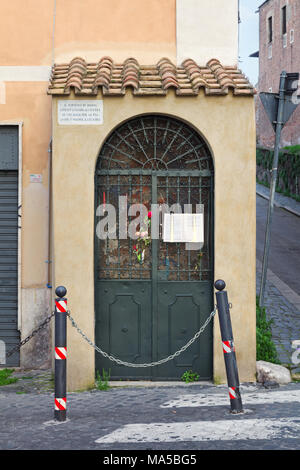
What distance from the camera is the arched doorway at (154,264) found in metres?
8.98

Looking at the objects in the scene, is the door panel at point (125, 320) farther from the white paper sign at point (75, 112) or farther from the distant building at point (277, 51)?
the distant building at point (277, 51)

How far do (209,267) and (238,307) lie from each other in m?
0.62

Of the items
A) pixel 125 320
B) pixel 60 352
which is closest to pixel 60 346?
pixel 60 352

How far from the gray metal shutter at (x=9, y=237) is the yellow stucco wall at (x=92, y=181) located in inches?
49.1

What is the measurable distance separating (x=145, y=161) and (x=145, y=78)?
1.01 m

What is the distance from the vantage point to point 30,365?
387 inches

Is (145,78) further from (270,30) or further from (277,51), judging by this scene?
(270,30)

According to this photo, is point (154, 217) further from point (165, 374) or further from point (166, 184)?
point (165, 374)

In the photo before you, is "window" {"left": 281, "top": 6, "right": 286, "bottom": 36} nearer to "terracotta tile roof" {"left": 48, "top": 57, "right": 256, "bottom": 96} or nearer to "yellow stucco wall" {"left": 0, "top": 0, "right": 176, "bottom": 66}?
"yellow stucco wall" {"left": 0, "top": 0, "right": 176, "bottom": 66}

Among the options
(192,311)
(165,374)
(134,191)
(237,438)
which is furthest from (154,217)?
(237,438)

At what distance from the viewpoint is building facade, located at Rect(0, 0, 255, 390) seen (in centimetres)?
878

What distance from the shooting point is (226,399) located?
8.00m

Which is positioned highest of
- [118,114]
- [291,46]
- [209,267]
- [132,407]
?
[291,46]

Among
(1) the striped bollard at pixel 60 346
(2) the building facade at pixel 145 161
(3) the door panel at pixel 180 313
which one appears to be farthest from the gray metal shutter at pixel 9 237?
(1) the striped bollard at pixel 60 346
